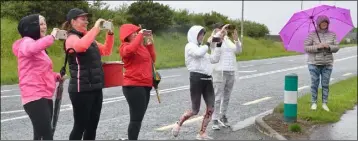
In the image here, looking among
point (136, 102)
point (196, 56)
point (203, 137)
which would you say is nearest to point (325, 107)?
point (203, 137)

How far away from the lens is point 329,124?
783 cm

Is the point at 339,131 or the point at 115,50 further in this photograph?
the point at 115,50

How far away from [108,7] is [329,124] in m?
29.0

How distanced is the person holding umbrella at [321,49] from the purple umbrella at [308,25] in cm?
18

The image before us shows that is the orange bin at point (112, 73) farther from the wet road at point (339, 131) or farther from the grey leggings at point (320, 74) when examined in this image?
the grey leggings at point (320, 74)

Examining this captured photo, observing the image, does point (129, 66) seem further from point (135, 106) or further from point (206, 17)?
point (206, 17)

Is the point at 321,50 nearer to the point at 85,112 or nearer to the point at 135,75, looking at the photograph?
the point at 135,75

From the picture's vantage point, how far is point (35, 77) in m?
4.89

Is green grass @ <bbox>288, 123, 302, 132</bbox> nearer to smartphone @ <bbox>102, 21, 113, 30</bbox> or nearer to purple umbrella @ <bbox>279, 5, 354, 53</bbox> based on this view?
purple umbrella @ <bbox>279, 5, 354, 53</bbox>

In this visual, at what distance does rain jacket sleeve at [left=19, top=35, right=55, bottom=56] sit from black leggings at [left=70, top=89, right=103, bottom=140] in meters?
0.75

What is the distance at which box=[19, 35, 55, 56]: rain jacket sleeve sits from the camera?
4.71 metres

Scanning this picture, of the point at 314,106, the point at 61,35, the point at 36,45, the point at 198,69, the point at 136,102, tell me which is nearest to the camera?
the point at 36,45

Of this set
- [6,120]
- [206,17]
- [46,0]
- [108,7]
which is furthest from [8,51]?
[206,17]

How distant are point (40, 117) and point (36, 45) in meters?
0.72
